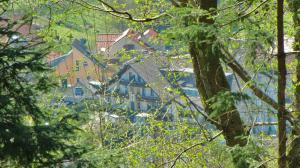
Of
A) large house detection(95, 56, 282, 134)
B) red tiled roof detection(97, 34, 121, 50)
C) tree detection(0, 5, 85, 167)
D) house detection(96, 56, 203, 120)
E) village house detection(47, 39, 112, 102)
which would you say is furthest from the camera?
red tiled roof detection(97, 34, 121, 50)

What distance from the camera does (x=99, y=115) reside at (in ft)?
27.1

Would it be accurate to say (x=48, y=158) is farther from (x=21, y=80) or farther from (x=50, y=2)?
(x=50, y=2)

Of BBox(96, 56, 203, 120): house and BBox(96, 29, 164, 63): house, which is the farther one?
BBox(96, 29, 164, 63): house

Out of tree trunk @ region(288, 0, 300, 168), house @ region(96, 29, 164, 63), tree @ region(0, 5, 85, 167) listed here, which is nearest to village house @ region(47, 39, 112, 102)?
house @ region(96, 29, 164, 63)

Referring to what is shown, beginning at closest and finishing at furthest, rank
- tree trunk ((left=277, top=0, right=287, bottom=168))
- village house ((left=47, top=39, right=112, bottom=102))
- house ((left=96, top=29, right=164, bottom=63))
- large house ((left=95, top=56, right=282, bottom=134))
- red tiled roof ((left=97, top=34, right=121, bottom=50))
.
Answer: tree trunk ((left=277, top=0, right=287, bottom=168)) → large house ((left=95, top=56, right=282, bottom=134)) → village house ((left=47, top=39, right=112, bottom=102)) → house ((left=96, top=29, right=164, bottom=63)) → red tiled roof ((left=97, top=34, right=121, bottom=50))

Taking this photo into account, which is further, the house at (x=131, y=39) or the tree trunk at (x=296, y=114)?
the house at (x=131, y=39)

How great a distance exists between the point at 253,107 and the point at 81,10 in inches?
124

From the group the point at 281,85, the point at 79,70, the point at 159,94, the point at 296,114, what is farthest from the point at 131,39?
the point at 281,85

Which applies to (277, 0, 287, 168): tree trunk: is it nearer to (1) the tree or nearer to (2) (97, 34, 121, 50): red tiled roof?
(1) the tree

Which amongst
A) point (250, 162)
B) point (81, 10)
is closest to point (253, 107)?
point (250, 162)

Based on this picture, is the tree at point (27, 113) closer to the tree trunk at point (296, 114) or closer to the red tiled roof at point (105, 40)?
the tree trunk at point (296, 114)

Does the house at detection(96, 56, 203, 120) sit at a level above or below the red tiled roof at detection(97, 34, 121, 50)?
below

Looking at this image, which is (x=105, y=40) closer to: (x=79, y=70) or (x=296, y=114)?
(x=79, y=70)

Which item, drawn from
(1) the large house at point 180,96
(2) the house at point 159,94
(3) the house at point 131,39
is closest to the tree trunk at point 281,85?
(1) the large house at point 180,96
